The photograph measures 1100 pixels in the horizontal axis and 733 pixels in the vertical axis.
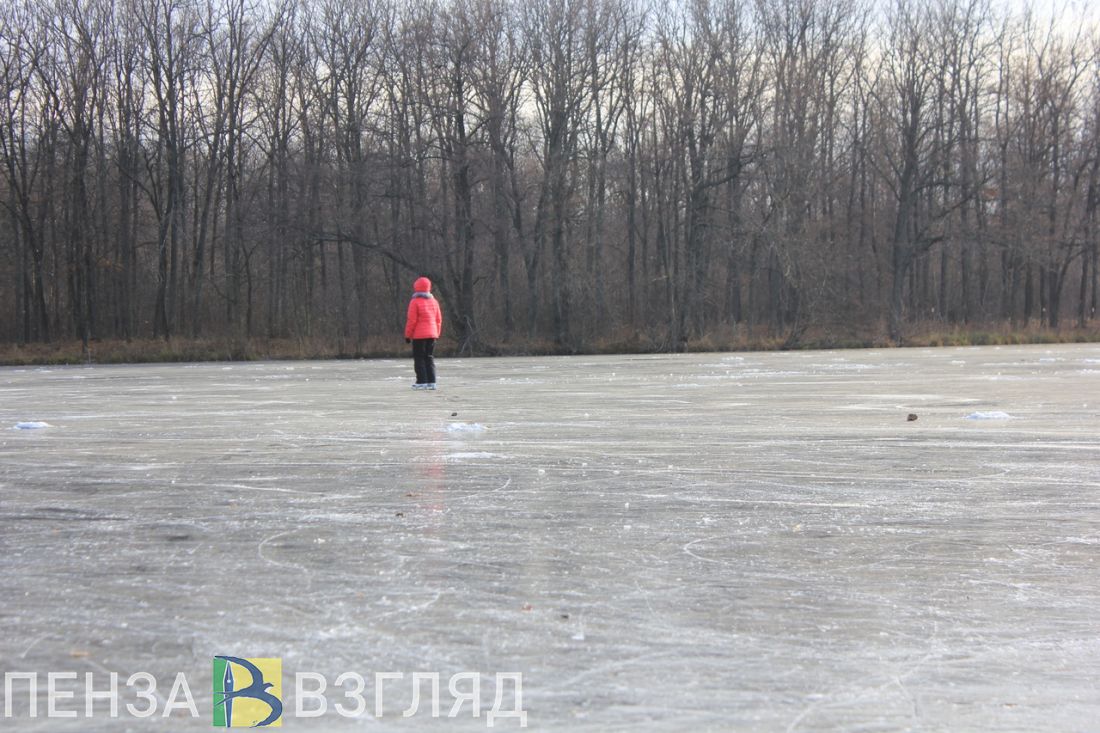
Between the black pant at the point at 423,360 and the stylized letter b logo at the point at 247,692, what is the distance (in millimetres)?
12228

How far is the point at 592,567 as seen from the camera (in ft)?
15.1

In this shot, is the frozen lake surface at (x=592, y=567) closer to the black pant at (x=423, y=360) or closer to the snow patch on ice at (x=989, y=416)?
the snow patch on ice at (x=989, y=416)

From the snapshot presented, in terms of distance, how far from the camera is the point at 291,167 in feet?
109

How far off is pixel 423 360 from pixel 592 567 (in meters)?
11.5

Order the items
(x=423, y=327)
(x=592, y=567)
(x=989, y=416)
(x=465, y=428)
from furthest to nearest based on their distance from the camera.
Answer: (x=423, y=327) < (x=989, y=416) < (x=465, y=428) < (x=592, y=567)

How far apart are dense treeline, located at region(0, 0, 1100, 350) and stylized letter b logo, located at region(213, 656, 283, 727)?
29.0m

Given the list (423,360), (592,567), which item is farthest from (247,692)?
(423,360)

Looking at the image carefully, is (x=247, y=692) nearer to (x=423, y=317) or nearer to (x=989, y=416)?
(x=989, y=416)

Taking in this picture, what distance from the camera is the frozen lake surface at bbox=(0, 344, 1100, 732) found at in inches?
125

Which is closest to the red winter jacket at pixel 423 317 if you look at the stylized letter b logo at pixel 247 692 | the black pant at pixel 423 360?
the black pant at pixel 423 360

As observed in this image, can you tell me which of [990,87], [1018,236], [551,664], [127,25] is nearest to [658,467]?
[551,664]

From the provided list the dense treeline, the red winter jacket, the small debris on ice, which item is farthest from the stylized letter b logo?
the dense treeline

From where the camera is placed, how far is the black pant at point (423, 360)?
1569 cm

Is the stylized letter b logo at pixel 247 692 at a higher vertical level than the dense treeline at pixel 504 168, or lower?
lower
